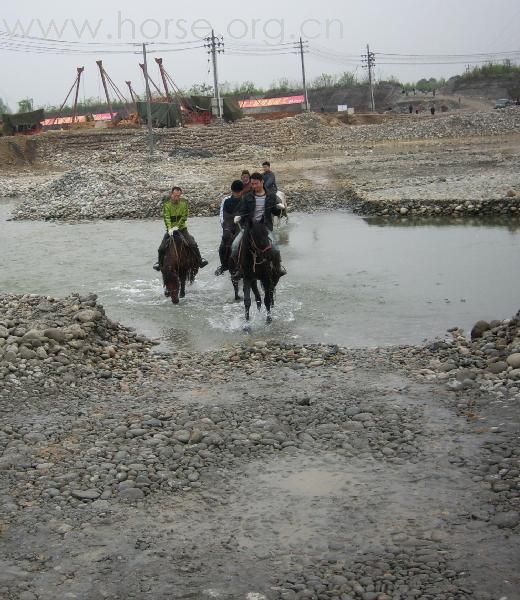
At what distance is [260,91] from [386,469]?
84900mm

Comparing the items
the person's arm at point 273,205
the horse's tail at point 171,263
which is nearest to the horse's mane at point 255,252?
the person's arm at point 273,205

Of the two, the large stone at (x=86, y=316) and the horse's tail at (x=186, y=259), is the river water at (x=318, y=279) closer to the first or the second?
the horse's tail at (x=186, y=259)

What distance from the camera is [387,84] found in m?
89.1

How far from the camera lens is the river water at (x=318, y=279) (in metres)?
10.6

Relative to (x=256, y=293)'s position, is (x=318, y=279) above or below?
below

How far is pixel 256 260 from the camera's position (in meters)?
10.3

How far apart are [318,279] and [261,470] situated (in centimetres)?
797

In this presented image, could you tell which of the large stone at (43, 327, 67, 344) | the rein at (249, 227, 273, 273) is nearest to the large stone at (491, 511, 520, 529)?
the large stone at (43, 327, 67, 344)

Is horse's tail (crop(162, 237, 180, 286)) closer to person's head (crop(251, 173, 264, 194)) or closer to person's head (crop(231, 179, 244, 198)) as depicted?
person's head (crop(231, 179, 244, 198))

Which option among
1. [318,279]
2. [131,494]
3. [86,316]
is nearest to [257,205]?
[86,316]

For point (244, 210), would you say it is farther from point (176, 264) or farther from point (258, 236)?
point (176, 264)

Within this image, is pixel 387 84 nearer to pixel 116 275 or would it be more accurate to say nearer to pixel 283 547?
pixel 116 275

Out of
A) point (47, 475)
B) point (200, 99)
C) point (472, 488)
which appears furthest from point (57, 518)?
point (200, 99)

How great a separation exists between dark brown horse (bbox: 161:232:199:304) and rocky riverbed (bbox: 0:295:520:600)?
3069 mm
